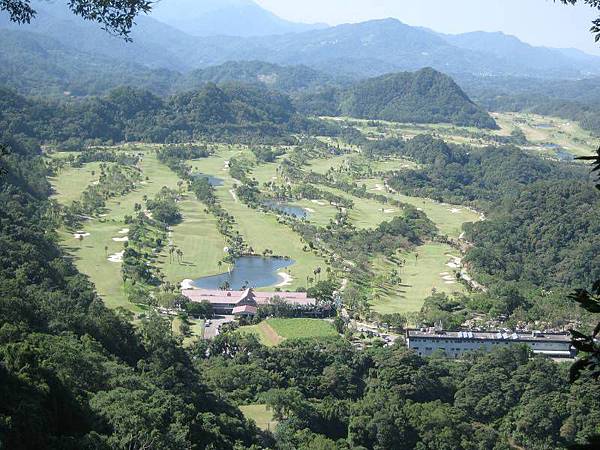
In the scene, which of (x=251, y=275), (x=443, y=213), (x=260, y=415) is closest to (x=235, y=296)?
(x=251, y=275)

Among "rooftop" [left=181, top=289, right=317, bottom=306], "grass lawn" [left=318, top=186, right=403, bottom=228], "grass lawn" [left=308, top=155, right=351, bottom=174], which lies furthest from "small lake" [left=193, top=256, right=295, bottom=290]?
"grass lawn" [left=308, top=155, right=351, bottom=174]

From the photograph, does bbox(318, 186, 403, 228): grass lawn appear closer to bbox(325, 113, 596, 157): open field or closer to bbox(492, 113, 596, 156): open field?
bbox(325, 113, 596, 157): open field

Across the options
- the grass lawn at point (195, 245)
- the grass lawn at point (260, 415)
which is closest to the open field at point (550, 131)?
the grass lawn at point (195, 245)

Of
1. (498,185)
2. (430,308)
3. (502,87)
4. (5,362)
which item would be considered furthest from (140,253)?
(502,87)

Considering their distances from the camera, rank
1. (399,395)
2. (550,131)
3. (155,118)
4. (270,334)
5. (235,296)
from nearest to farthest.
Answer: (399,395) → (270,334) → (235,296) → (155,118) → (550,131)

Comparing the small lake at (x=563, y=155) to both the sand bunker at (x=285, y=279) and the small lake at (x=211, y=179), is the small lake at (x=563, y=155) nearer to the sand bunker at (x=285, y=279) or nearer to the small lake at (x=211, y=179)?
the small lake at (x=211, y=179)

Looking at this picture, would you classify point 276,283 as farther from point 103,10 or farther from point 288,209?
point 103,10
